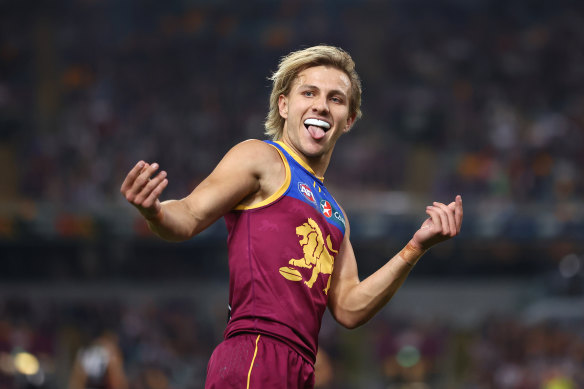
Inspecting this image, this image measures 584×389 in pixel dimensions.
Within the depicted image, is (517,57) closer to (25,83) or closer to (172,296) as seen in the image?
(172,296)

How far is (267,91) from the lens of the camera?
1933 centimetres

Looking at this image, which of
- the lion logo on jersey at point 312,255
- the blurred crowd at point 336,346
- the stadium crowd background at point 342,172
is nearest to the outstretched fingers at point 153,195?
the lion logo on jersey at point 312,255

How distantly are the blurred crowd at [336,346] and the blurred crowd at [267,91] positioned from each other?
7.79 ft

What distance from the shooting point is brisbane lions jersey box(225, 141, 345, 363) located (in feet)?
11.2

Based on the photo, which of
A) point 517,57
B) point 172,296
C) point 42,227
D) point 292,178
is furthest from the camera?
point 517,57

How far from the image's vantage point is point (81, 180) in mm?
16969

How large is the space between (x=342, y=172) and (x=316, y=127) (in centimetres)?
1334

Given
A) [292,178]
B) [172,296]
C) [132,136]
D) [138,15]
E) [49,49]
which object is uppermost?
[138,15]

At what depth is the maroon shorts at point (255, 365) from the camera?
10.9 ft

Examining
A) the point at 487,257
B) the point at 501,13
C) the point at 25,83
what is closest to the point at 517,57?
the point at 501,13

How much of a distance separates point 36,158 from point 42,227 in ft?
5.47

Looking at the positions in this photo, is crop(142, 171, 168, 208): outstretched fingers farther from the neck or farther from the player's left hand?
the player's left hand

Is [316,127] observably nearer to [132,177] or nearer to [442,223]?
[442,223]

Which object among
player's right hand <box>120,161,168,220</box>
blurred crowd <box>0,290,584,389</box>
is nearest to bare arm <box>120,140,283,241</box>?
player's right hand <box>120,161,168,220</box>
